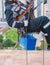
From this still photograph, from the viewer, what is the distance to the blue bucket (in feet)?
9.63

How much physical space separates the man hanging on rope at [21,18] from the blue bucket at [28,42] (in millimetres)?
79

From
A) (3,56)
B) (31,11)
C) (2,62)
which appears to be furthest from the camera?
(31,11)

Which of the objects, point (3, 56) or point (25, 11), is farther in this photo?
point (25, 11)

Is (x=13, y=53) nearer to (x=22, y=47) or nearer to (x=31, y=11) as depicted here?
(x=22, y=47)

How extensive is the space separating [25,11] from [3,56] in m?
0.55

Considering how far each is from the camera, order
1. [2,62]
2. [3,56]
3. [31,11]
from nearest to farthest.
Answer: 1. [2,62]
2. [3,56]
3. [31,11]

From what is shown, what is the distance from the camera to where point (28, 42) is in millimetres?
2953

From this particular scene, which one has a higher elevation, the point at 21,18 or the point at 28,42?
the point at 21,18

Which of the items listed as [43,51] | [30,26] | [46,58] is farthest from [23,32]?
[46,58]

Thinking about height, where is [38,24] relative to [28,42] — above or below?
above

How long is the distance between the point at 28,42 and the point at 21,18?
270 mm

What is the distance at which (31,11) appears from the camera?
2.88 m

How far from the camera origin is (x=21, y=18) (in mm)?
2934

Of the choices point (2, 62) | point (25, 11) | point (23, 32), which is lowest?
point (2, 62)
